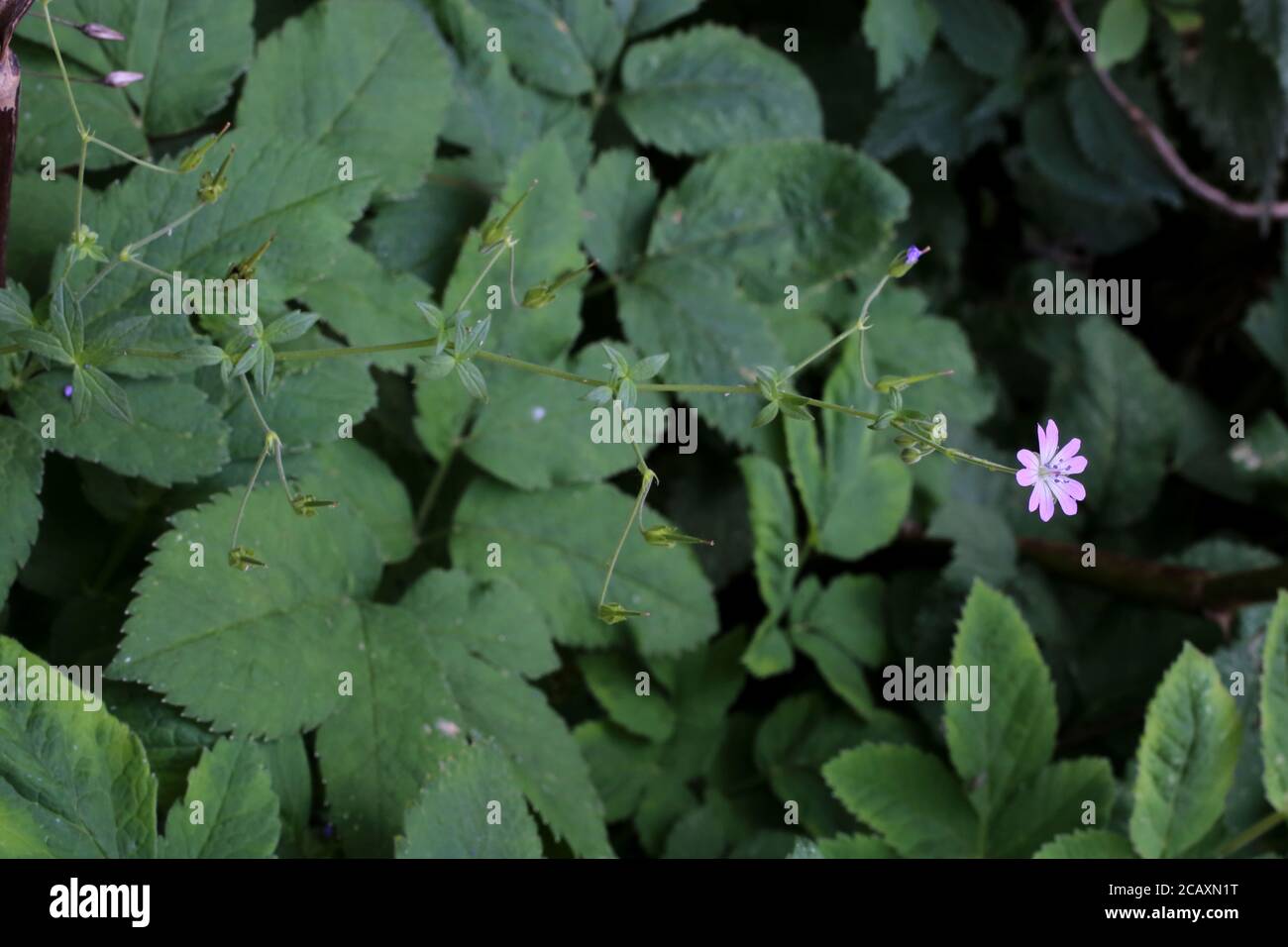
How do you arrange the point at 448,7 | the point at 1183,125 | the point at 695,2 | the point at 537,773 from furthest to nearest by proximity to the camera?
the point at 1183,125, the point at 695,2, the point at 448,7, the point at 537,773

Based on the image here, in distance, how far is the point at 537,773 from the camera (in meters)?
1.33

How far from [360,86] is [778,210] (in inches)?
24.3

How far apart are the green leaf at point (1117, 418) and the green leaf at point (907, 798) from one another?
0.74 metres

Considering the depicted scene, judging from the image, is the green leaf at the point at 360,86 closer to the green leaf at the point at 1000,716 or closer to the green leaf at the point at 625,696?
the green leaf at the point at 625,696

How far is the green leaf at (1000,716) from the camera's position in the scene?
1.57 meters

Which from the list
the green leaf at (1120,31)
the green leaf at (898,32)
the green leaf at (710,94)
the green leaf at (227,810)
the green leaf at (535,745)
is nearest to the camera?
the green leaf at (227,810)

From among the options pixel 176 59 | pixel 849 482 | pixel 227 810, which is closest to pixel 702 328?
pixel 849 482

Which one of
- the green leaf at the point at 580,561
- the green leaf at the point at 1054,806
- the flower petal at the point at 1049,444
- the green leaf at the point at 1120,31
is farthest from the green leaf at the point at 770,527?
the green leaf at the point at 1120,31

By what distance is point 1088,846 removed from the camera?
1.45 meters

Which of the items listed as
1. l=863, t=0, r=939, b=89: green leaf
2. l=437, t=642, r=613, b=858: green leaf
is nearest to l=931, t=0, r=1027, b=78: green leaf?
→ l=863, t=0, r=939, b=89: green leaf

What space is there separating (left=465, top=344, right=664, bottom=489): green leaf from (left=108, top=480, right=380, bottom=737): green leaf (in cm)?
24
